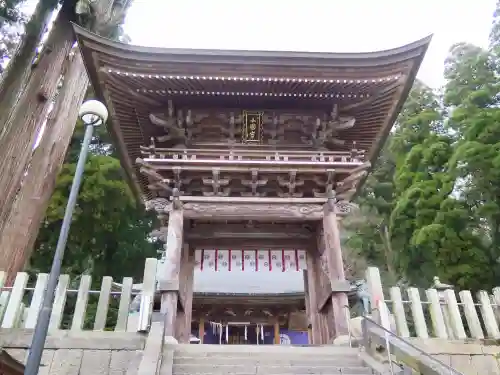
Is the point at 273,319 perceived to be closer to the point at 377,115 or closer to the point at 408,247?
the point at 408,247

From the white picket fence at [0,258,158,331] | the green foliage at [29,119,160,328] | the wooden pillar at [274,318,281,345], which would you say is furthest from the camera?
the wooden pillar at [274,318,281,345]

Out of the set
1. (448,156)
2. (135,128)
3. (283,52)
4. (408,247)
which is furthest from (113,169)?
(448,156)

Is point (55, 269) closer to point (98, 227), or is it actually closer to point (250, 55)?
point (250, 55)

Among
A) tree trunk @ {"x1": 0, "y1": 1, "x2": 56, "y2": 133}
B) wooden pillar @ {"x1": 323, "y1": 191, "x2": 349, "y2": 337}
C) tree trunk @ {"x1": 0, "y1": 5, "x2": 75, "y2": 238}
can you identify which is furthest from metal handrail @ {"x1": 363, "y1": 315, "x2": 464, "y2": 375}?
tree trunk @ {"x1": 0, "y1": 1, "x2": 56, "y2": 133}

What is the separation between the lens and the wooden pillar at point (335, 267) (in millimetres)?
7344

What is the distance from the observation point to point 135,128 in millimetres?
10016

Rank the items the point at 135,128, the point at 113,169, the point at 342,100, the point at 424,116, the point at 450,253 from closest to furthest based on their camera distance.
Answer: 1. the point at 342,100
2. the point at 135,128
3. the point at 450,253
4. the point at 113,169
5. the point at 424,116

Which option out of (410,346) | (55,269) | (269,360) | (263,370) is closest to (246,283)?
(269,360)

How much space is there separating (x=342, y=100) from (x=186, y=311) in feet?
18.2

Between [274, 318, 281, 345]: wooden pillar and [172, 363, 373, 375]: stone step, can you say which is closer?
[172, 363, 373, 375]: stone step

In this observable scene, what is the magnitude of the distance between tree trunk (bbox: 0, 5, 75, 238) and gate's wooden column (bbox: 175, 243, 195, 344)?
3357 mm

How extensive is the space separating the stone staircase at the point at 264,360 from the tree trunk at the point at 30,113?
4.34 meters

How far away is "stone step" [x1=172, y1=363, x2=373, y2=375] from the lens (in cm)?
530

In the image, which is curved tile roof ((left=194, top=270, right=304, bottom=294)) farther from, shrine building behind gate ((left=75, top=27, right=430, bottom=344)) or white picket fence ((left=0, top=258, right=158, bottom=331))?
white picket fence ((left=0, top=258, right=158, bottom=331))
